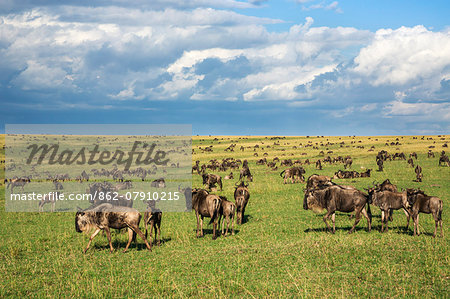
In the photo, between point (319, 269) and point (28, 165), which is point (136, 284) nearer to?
point (319, 269)

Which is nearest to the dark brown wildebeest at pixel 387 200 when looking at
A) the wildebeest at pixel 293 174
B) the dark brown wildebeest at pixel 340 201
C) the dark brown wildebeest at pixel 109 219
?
the dark brown wildebeest at pixel 340 201

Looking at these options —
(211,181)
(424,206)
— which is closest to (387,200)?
(424,206)

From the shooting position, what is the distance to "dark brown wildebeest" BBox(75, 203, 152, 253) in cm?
1391

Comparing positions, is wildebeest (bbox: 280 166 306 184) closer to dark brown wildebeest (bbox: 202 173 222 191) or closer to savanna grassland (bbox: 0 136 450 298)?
dark brown wildebeest (bbox: 202 173 222 191)

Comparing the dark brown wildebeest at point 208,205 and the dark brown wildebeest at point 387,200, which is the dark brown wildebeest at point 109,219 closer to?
the dark brown wildebeest at point 208,205

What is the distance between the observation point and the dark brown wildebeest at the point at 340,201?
1558 centimetres

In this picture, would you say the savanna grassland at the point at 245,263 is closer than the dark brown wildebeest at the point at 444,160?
Yes

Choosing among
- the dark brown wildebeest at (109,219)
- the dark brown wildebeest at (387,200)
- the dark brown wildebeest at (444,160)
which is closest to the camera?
the dark brown wildebeest at (109,219)

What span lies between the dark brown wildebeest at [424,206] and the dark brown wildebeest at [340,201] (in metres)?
1.77

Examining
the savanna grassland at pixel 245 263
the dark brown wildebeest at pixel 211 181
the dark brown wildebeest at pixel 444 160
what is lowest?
the savanna grassland at pixel 245 263

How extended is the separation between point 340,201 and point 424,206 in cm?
332

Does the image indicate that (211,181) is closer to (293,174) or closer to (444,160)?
(293,174)

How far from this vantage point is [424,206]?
48.6ft

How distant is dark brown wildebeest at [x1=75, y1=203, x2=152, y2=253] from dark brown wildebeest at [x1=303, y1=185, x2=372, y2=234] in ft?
26.0
